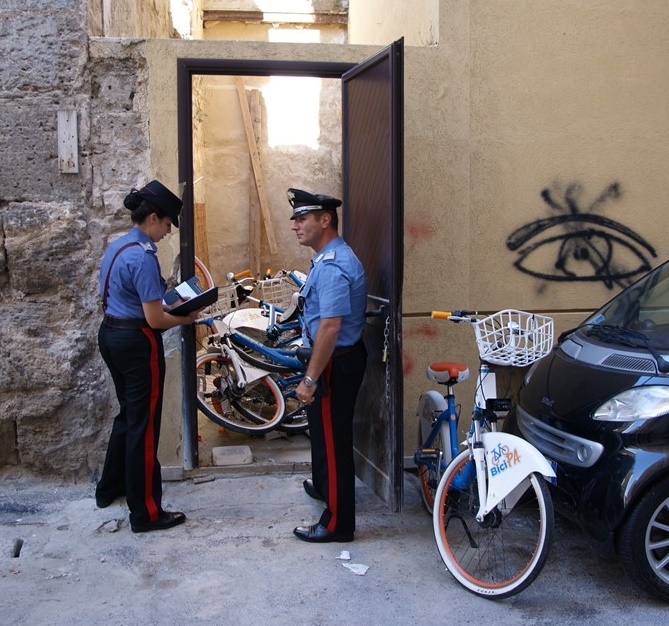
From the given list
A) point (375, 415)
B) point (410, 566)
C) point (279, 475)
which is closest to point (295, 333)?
point (279, 475)

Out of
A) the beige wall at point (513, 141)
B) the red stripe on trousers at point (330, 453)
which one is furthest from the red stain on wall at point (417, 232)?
the red stripe on trousers at point (330, 453)

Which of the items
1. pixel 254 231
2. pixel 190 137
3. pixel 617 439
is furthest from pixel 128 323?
pixel 254 231

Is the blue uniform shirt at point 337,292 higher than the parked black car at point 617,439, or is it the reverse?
the blue uniform shirt at point 337,292

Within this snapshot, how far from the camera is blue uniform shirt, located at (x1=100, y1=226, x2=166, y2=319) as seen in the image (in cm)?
417

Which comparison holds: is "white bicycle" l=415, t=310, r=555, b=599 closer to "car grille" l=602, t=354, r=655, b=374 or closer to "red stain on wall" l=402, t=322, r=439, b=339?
"car grille" l=602, t=354, r=655, b=374

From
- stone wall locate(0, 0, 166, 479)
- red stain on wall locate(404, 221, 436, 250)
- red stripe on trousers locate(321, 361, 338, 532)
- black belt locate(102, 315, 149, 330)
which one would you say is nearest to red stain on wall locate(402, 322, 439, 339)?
red stain on wall locate(404, 221, 436, 250)

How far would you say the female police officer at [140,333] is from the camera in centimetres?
421

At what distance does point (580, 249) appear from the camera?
17.9ft

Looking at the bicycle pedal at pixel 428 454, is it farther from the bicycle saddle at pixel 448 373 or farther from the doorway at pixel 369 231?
the bicycle saddle at pixel 448 373

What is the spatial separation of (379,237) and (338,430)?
1.16m

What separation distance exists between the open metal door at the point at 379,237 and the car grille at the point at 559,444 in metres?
0.70

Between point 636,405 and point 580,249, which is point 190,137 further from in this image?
point 636,405

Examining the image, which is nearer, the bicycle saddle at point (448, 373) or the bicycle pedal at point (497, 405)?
the bicycle pedal at point (497, 405)

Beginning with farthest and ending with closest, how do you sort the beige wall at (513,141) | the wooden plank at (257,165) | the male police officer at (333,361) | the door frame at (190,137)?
the wooden plank at (257,165), the beige wall at (513,141), the door frame at (190,137), the male police officer at (333,361)
